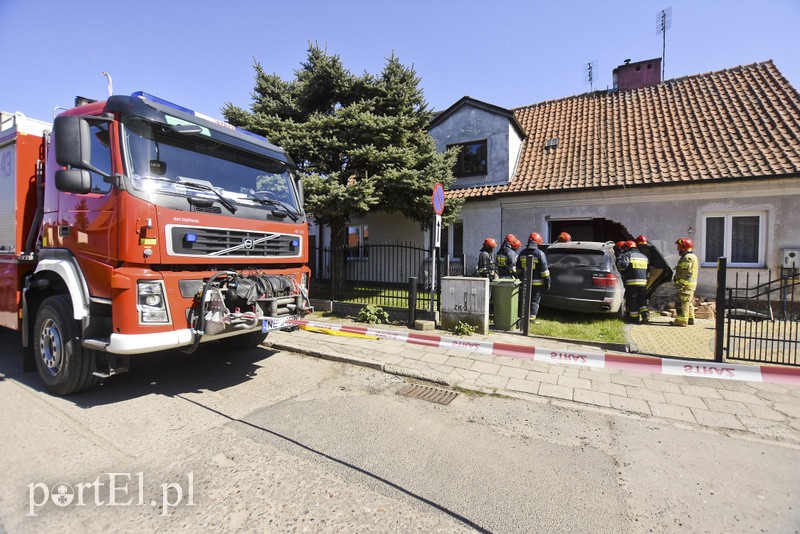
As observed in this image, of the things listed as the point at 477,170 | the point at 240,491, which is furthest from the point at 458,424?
the point at 477,170

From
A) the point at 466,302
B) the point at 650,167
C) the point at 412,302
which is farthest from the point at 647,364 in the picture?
the point at 650,167

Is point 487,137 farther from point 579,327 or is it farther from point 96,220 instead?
point 96,220

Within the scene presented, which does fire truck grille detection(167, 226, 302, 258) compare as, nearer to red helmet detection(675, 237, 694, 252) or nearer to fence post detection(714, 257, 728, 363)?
fence post detection(714, 257, 728, 363)

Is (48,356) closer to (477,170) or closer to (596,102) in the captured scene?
(477,170)

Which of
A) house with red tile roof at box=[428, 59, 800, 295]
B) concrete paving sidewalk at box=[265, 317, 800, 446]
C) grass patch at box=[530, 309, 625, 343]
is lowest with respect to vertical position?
concrete paving sidewalk at box=[265, 317, 800, 446]

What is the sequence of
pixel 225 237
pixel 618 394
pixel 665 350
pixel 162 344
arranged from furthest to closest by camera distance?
pixel 665 350 < pixel 618 394 < pixel 225 237 < pixel 162 344

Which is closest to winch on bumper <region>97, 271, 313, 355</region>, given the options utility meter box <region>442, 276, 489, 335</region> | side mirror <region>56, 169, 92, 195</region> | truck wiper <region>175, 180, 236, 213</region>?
truck wiper <region>175, 180, 236, 213</region>

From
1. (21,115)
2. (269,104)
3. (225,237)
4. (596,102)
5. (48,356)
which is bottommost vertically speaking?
(48,356)

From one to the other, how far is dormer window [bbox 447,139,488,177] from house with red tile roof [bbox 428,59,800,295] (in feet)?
0.11

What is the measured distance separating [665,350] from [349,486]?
225 inches

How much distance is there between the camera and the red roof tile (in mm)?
9672

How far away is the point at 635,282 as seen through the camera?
8.12 metres

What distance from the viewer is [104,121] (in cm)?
364

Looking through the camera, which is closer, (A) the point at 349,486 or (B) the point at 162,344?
(A) the point at 349,486
